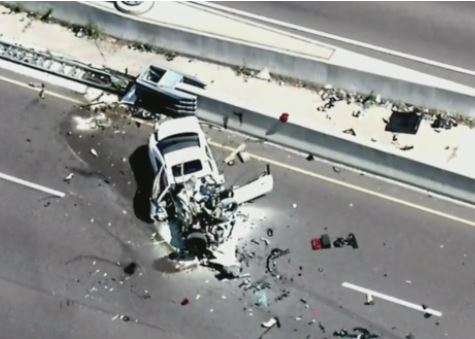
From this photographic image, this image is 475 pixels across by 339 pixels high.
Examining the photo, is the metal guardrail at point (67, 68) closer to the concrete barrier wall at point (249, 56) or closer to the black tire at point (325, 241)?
the concrete barrier wall at point (249, 56)

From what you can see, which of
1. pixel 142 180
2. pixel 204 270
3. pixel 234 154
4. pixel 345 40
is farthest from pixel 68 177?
pixel 345 40

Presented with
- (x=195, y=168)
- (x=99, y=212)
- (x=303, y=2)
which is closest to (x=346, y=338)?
(x=195, y=168)

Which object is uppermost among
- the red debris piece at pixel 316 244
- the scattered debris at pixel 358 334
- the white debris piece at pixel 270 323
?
the red debris piece at pixel 316 244

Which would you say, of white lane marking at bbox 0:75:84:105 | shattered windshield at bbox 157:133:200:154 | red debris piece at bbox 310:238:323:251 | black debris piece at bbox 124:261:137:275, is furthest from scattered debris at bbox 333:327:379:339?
white lane marking at bbox 0:75:84:105

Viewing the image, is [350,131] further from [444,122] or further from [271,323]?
[271,323]

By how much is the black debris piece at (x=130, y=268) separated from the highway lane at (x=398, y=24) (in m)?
8.94

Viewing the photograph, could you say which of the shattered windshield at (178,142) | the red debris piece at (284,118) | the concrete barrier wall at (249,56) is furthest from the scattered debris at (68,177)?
the red debris piece at (284,118)

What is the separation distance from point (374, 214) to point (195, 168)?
478 centimetres

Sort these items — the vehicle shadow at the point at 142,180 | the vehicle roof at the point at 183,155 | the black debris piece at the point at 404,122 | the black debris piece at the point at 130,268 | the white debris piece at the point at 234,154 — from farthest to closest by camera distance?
1. the black debris piece at the point at 404,122
2. the white debris piece at the point at 234,154
3. the vehicle shadow at the point at 142,180
4. the vehicle roof at the point at 183,155
5. the black debris piece at the point at 130,268

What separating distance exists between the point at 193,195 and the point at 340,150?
14.0 ft

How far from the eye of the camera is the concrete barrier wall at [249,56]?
982 inches

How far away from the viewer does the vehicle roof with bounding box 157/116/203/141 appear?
23.9 m

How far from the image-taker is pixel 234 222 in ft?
75.1

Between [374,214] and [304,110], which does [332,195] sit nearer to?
[374,214]
